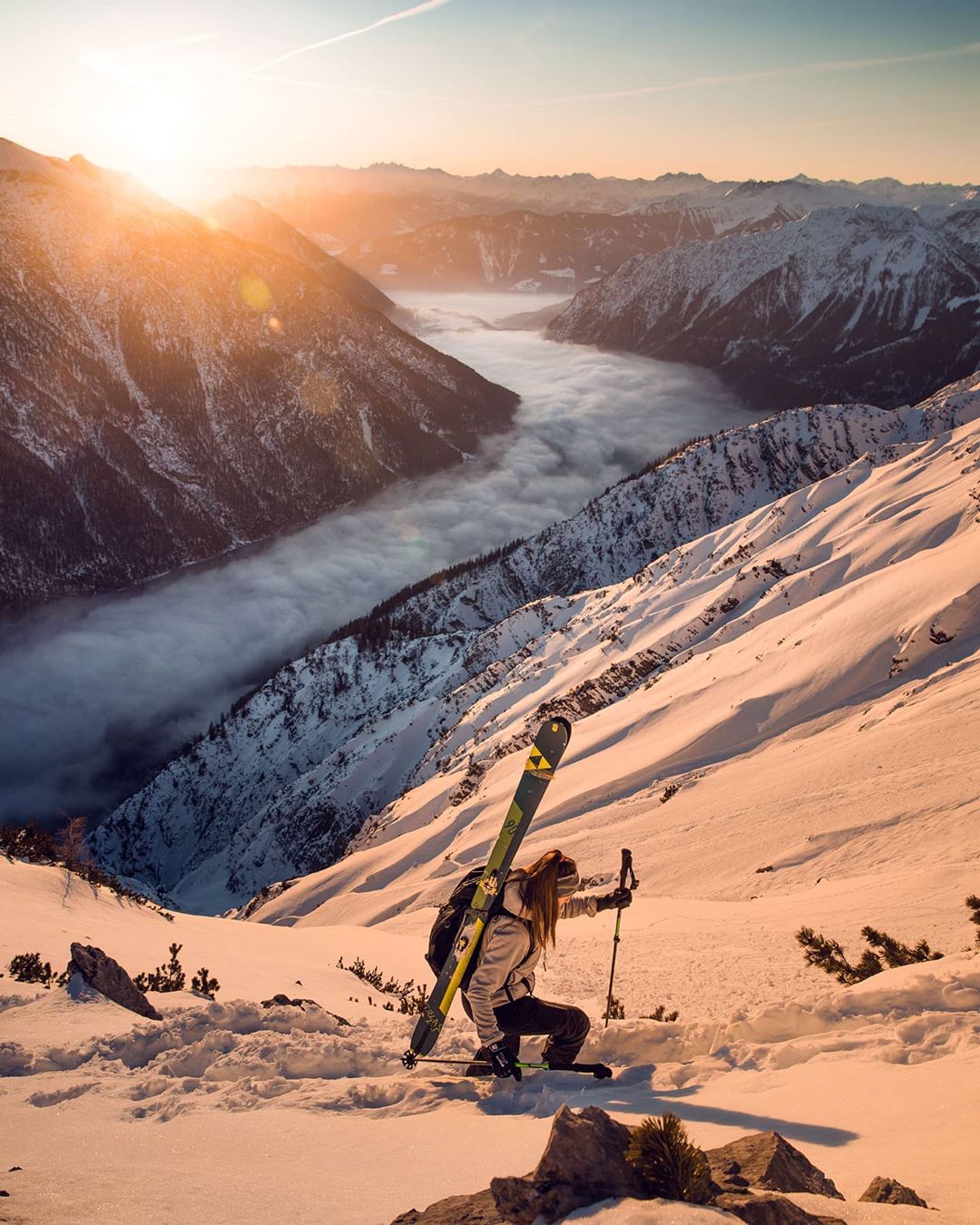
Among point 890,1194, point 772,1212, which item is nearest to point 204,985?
point 772,1212

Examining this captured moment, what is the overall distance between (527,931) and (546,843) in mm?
21831

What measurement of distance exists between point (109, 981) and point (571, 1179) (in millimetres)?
6425

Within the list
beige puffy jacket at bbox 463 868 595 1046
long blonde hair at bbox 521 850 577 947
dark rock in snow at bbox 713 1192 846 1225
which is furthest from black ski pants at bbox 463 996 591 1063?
dark rock in snow at bbox 713 1192 846 1225

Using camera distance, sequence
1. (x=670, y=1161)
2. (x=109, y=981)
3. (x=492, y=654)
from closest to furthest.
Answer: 1. (x=670, y=1161)
2. (x=109, y=981)
3. (x=492, y=654)

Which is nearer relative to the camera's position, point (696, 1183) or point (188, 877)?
point (696, 1183)

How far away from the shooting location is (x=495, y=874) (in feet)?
21.7

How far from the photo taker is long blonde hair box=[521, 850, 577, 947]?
6.63 metres

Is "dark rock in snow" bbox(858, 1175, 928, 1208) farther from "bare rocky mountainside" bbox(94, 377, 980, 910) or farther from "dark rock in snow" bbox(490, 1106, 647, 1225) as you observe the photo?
"bare rocky mountainside" bbox(94, 377, 980, 910)

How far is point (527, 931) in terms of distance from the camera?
21.8 feet

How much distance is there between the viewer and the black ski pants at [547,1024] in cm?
671

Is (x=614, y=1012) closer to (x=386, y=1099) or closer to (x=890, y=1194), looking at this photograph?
(x=386, y=1099)

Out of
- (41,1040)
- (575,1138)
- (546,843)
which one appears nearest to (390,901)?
(546,843)

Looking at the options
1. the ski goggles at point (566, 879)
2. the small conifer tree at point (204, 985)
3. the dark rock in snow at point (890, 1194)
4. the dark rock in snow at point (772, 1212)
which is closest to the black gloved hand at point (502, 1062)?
the ski goggles at point (566, 879)

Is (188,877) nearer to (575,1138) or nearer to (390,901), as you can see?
(390,901)
